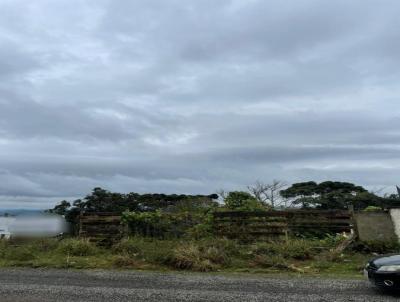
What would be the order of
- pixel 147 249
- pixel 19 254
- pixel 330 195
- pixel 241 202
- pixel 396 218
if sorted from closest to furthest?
pixel 147 249, pixel 19 254, pixel 396 218, pixel 241 202, pixel 330 195

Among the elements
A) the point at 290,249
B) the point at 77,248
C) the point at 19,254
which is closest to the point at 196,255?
the point at 290,249

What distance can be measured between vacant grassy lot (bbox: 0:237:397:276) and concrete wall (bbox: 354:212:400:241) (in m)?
0.97

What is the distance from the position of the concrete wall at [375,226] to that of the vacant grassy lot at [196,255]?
97 centimetres

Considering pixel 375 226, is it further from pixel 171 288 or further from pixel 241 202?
pixel 171 288

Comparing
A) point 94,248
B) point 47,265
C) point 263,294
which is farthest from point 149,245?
point 263,294

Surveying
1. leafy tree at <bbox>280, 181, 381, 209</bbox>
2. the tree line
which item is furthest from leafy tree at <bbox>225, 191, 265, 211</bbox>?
leafy tree at <bbox>280, 181, 381, 209</bbox>

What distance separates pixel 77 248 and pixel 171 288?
6.29m

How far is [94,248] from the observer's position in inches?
605

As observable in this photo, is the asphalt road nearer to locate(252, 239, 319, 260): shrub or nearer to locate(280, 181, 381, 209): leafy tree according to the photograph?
locate(252, 239, 319, 260): shrub

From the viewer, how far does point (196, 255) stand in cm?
1302

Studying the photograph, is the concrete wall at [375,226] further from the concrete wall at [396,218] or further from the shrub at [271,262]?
the shrub at [271,262]

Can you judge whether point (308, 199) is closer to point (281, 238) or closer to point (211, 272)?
point (281, 238)

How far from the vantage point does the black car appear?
27.9 ft

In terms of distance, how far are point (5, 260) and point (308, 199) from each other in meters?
34.8
